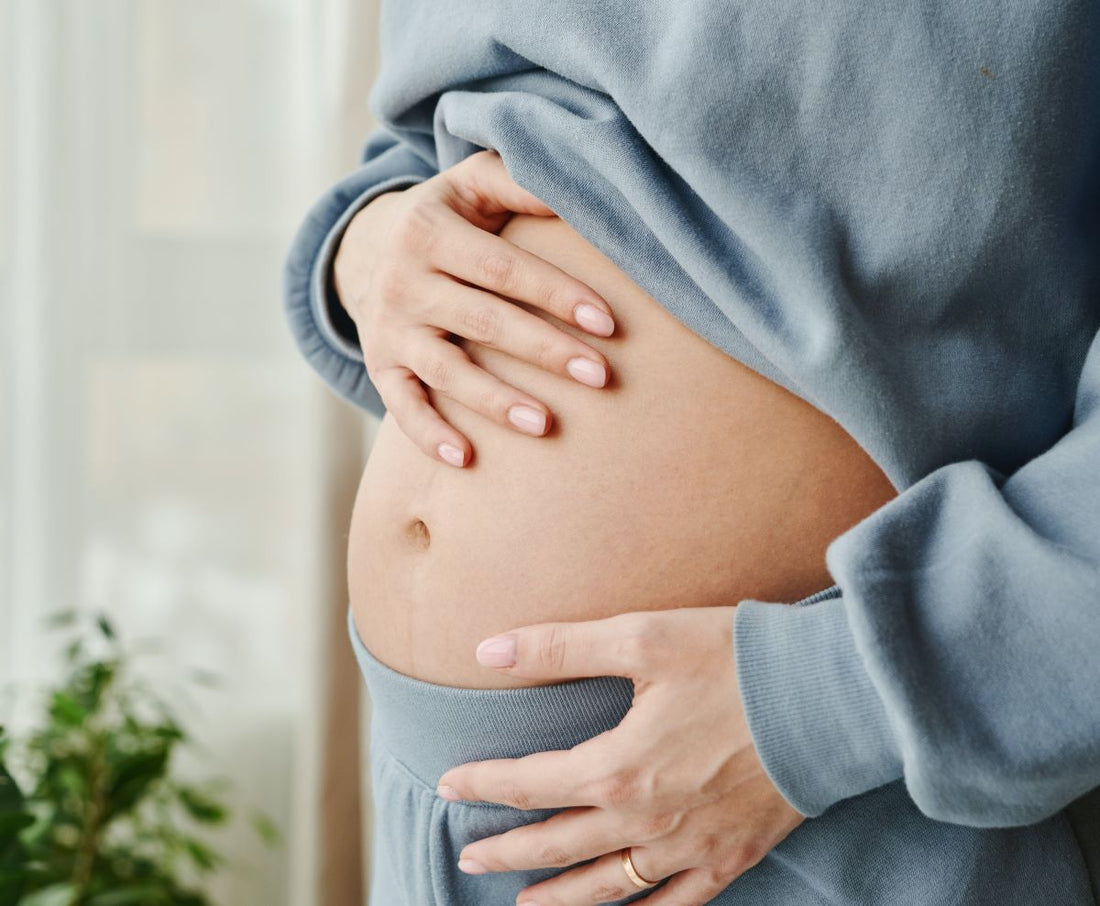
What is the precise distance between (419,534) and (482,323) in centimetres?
17

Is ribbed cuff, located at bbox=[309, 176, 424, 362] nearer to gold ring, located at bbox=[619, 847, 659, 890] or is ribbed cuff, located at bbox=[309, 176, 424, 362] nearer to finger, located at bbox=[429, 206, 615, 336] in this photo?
finger, located at bbox=[429, 206, 615, 336]

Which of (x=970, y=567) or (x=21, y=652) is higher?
(x=970, y=567)

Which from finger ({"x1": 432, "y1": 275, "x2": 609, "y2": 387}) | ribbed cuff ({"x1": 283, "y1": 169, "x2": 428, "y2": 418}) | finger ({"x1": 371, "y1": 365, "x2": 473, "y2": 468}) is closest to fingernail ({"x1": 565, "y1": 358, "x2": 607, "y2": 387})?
finger ({"x1": 432, "y1": 275, "x2": 609, "y2": 387})

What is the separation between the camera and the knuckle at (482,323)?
683 millimetres

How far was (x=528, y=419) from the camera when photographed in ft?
2.16

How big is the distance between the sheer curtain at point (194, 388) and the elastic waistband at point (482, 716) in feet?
2.58

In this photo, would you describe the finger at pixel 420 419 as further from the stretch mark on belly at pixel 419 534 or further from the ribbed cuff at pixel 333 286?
the ribbed cuff at pixel 333 286

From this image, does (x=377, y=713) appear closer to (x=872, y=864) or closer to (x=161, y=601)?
(x=872, y=864)

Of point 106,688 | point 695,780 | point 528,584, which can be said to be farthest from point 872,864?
point 106,688

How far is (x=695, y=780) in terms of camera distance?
545mm

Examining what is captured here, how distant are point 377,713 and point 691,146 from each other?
50cm

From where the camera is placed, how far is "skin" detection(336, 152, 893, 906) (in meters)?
0.55

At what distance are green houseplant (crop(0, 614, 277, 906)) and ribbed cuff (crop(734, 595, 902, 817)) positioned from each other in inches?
37.7

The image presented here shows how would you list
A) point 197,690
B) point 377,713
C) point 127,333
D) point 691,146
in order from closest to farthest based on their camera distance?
1. point 691,146
2. point 377,713
3. point 127,333
4. point 197,690
